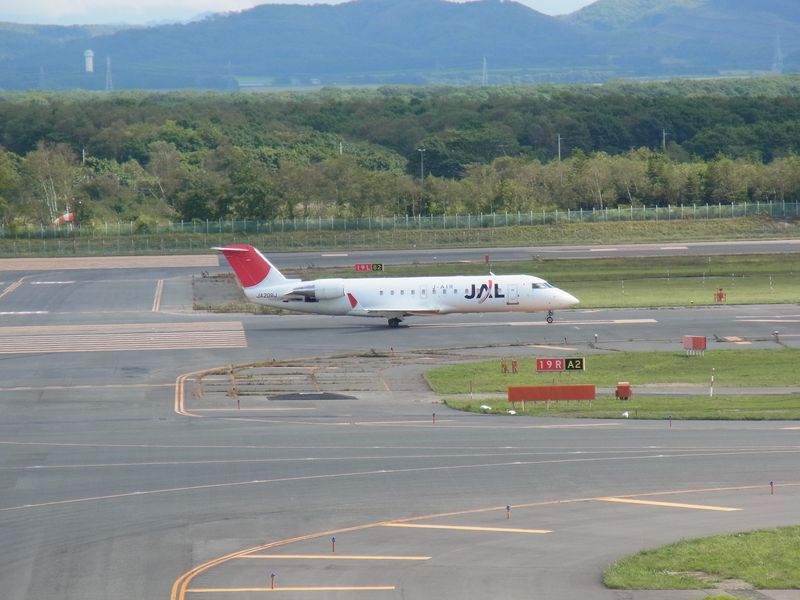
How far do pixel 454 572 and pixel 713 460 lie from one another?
13.9m

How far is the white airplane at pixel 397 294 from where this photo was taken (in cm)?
7206

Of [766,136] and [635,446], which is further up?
[766,136]

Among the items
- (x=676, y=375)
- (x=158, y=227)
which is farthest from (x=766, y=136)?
(x=676, y=375)

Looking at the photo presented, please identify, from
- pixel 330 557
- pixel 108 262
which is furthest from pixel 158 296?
pixel 330 557

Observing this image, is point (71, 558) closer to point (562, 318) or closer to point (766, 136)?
point (562, 318)

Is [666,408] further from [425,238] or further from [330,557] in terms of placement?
[425,238]

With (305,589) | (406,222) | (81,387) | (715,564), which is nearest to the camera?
(305,589)

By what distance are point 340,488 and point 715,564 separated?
39.6 feet

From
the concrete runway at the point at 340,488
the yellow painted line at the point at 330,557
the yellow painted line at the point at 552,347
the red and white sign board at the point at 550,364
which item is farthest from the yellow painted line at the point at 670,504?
the yellow painted line at the point at 552,347

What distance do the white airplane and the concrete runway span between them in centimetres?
981

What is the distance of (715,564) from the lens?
95.0 feet

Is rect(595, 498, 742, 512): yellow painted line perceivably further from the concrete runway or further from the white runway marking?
the white runway marking

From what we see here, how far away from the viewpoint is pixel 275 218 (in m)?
137

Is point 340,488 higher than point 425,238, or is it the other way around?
point 425,238
